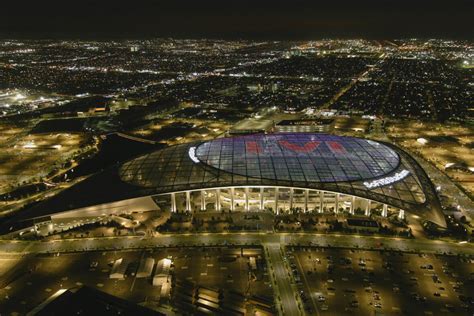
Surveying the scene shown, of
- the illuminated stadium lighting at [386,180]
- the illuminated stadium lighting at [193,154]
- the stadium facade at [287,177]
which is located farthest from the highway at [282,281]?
the illuminated stadium lighting at [193,154]

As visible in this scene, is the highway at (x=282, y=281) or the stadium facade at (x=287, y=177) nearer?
the highway at (x=282, y=281)

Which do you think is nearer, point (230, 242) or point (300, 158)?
point (230, 242)

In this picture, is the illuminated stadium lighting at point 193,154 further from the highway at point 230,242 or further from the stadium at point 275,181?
the highway at point 230,242

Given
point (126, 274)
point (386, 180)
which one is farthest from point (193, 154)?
point (386, 180)

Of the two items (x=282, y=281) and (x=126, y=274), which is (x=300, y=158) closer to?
(x=282, y=281)

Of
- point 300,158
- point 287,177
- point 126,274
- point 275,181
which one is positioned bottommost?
point 126,274

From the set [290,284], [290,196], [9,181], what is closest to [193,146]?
[290,196]
